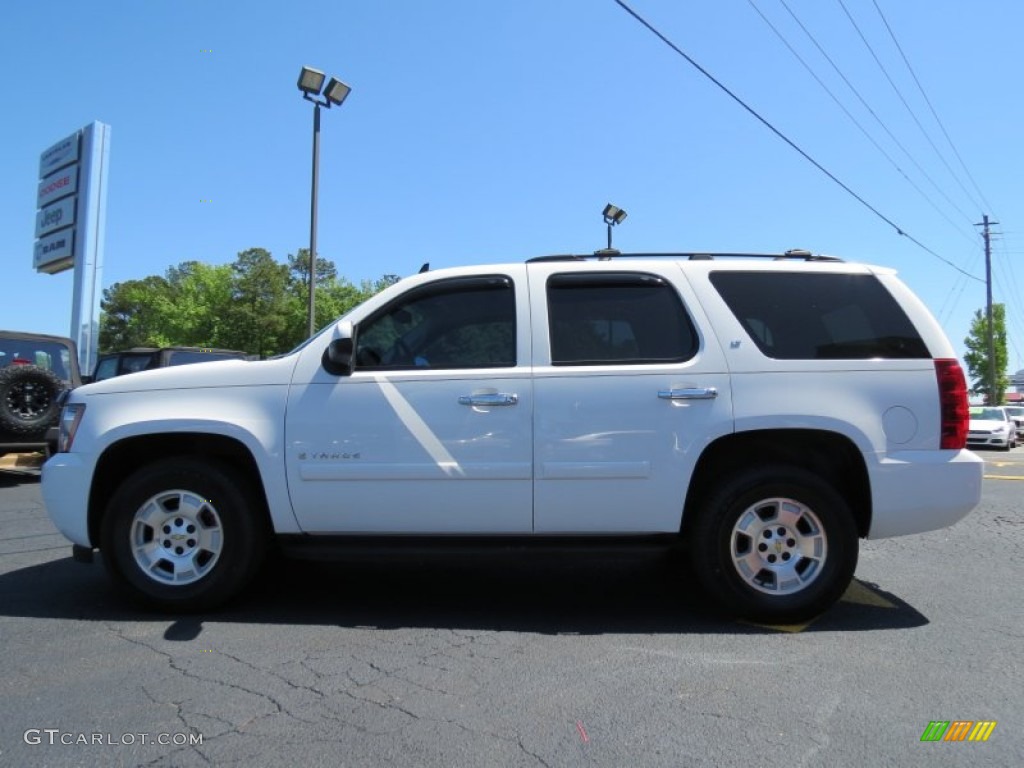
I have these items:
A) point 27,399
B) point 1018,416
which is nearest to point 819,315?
point 27,399

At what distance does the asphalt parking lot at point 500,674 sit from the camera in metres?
2.71

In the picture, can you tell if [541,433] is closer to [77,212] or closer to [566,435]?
[566,435]

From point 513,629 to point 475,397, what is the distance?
1.28 meters

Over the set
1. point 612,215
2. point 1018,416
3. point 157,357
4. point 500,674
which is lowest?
point 500,674

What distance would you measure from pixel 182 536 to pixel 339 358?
1.37 meters

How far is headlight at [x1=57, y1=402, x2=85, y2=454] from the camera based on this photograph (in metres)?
4.19

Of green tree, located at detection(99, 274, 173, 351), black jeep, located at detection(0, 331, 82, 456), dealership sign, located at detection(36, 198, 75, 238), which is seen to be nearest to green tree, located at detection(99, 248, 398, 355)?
green tree, located at detection(99, 274, 173, 351)

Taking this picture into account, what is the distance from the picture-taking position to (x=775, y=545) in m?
3.99

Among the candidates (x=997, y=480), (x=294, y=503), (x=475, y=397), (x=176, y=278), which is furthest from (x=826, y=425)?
(x=176, y=278)

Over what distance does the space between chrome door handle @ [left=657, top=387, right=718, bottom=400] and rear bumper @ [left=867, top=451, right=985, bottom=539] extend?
3.23 ft

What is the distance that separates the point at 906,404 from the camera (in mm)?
3939

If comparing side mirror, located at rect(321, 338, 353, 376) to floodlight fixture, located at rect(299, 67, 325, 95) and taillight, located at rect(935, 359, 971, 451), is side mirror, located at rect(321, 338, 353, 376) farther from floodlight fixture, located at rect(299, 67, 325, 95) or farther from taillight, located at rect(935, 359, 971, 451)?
floodlight fixture, located at rect(299, 67, 325, 95)

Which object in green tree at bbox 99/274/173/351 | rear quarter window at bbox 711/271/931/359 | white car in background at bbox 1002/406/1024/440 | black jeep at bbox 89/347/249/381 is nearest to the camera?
rear quarter window at bbox 711/271/931/359

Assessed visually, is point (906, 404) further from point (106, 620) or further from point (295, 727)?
point (106, 620)
